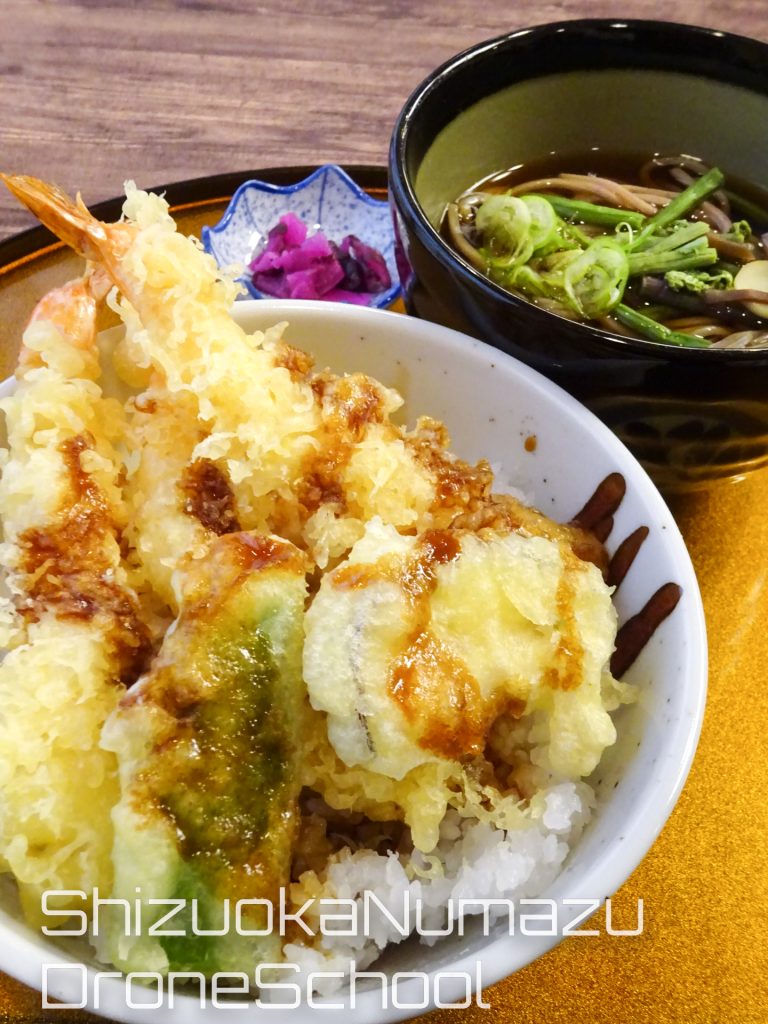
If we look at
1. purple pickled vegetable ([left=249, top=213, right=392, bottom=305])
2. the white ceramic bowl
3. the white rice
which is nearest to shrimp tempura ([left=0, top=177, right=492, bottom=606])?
the white ceramic bowl

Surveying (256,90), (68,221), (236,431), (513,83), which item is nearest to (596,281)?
(513,83)

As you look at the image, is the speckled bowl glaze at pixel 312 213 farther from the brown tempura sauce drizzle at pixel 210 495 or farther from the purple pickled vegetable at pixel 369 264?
the brown tempura sauce drizzle at pixel 210 495

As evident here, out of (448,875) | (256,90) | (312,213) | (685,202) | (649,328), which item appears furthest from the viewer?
(256,90)

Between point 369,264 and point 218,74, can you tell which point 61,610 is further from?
point 218,74

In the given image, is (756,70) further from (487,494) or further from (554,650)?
(554,650)

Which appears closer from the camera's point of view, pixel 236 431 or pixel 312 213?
pixel 236 431

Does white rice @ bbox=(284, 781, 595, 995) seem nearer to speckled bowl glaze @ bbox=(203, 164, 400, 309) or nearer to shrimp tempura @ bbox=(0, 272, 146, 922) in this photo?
shrimp tempura @ bbox=(0, 272, 146, 922)
